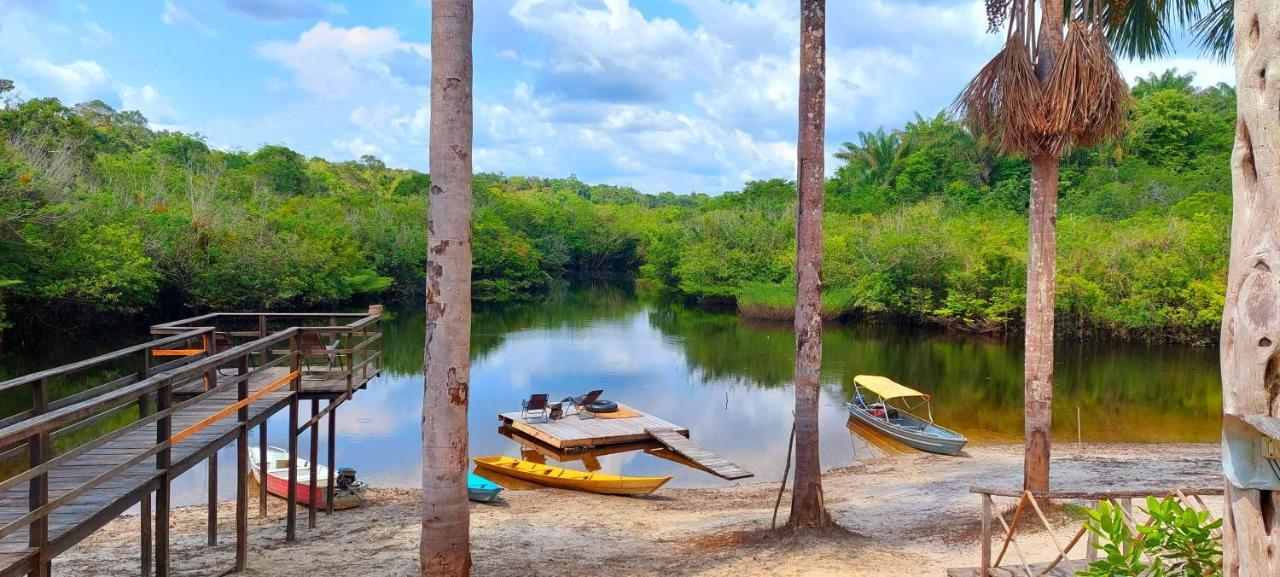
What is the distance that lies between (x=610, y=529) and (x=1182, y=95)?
5448cm

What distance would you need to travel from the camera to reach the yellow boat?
15.1 meters

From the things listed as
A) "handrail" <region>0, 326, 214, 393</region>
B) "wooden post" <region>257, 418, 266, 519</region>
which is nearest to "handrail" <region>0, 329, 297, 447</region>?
"handrail" <region>0, 326, 214, 393</region>

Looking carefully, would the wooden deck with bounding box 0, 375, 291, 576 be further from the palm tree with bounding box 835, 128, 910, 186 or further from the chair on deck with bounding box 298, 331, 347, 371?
the palm tree with bounding box 835, 128, 910, 186

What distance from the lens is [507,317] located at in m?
44.3

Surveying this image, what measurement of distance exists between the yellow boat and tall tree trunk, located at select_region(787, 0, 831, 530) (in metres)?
6.04

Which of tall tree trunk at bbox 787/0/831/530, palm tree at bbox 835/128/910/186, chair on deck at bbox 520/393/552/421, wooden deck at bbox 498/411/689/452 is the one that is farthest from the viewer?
palm tree at bbox 835/128/910/186

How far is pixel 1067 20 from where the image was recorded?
33.2 ft

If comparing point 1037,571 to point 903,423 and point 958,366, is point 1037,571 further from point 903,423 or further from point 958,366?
point 958,366

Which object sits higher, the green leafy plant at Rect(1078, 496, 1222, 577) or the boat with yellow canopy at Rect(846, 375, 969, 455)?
the green leafy plant at Rect(1078, 496, 1222, 577)

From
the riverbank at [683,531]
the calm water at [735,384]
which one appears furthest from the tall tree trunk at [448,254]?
the calm water at [735,384]

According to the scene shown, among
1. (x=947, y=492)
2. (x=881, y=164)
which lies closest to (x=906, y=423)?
(x=947, y=492)

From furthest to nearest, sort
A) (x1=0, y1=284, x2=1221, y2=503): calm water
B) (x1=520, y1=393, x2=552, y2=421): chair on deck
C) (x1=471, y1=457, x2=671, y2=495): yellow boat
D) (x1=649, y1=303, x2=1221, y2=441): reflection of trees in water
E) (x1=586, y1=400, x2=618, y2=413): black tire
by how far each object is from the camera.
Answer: (x1=586, y1=400, x2=618, y2=413): black tire < (x1=649, y1=303, x2=1221, y2=441): reflection of trees in water < (x1=520, y1=393, x2=552, y2=421): chair on deck < (x1=0, y1=284, x2=1221, y2=503): calm water < (x1=471, y1=457, x2=671, y2=495): yellow boat

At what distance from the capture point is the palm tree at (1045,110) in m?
9.30

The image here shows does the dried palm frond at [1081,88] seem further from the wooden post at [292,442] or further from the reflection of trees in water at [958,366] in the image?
the reflection of trees in water at [958,366]
